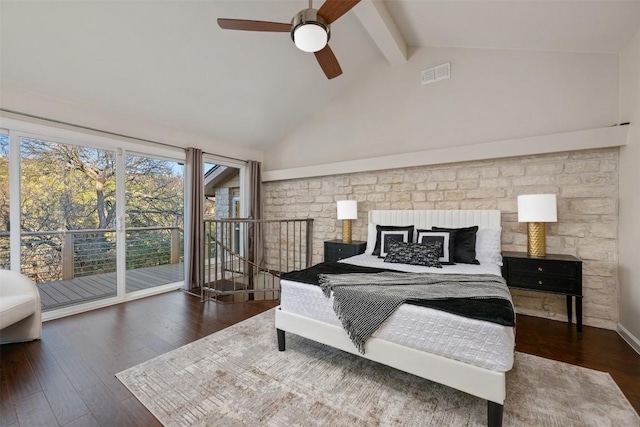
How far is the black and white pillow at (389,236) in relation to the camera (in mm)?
3426

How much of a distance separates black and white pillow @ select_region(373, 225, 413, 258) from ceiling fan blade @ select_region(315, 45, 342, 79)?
6.72ft

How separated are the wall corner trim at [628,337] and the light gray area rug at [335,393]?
798 mm

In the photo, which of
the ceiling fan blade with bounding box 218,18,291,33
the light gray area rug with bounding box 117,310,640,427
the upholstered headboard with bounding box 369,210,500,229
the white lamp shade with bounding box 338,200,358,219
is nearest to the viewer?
the light gray area rug with bounding box 117,310,640,427

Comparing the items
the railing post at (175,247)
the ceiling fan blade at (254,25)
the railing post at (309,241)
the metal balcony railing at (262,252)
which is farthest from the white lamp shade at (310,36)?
the railing post at (175,247)

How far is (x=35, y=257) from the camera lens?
307 cm

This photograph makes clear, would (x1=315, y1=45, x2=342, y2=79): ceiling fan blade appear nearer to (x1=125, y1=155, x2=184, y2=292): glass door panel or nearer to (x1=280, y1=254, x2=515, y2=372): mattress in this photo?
Result: (x1=280, y1=254, x2=515, y2=372): mattress

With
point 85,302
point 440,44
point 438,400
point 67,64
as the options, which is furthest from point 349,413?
point 440,44

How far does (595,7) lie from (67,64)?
5058mm

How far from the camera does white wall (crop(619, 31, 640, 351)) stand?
2.42m

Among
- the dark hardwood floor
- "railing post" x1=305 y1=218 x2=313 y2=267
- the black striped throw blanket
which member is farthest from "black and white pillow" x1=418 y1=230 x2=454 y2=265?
"railing post" x1=305 y1=218 x2=313 y2=267

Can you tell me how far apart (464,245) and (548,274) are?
0.80 metres

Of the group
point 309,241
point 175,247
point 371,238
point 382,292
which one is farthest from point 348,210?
point 175,247

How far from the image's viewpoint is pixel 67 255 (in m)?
3.32

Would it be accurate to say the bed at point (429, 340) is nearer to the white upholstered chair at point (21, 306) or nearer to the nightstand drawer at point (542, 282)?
the nightstand drawer at point (542, 282)
